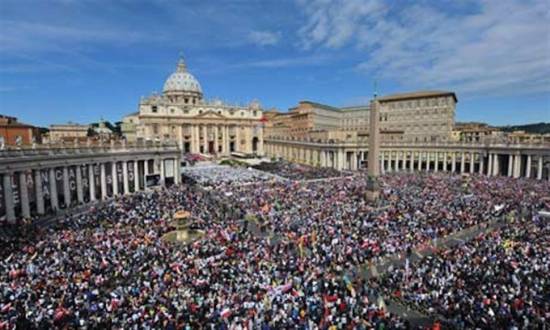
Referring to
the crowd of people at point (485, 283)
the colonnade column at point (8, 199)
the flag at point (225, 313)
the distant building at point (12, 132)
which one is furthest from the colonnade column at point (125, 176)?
the crowd of people at point (485, 283)

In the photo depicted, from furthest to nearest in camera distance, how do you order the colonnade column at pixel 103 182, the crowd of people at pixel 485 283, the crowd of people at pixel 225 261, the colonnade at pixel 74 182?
the colonnade column at pixel 103 182 < the colonnade at pixel 74 182 < the crowd of people at pixel 225 261 < the crowd of people at pixel 485 283

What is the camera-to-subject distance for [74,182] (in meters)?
43.2

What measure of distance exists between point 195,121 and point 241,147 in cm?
1808

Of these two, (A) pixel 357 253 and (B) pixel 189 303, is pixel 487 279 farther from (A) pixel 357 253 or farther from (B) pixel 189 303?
(B) pixel 189 303

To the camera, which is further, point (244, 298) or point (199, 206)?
point (199, 206)

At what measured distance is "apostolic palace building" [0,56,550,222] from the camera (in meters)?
34.9

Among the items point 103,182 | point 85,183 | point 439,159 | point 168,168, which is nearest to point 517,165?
point 439,159

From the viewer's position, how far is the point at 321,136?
88.2 meters

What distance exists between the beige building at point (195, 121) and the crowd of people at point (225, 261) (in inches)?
2682

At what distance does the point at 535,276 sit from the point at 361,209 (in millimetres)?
14704

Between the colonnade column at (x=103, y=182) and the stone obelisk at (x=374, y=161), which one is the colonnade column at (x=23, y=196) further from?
the stone obelisk at (x=374, y=161)

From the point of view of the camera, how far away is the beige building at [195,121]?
3819 inches

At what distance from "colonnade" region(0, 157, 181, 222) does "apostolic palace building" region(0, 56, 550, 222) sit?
4.3 inches

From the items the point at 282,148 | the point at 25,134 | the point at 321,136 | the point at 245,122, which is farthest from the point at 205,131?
the point at 25,134
